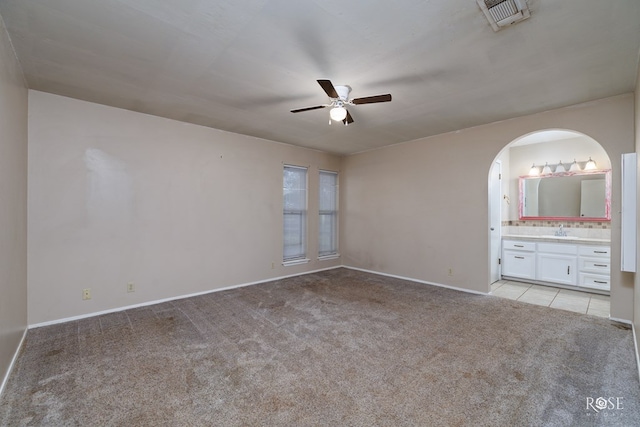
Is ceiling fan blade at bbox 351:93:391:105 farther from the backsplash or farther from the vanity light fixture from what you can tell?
the vanity light fixture

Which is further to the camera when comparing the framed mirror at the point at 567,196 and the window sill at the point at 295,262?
the window sill at the point at 295,262

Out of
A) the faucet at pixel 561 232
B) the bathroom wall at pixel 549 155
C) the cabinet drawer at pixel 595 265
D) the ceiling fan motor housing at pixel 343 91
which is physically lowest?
the cabinet drawer at pixel 595 265

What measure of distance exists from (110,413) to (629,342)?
4373 mm

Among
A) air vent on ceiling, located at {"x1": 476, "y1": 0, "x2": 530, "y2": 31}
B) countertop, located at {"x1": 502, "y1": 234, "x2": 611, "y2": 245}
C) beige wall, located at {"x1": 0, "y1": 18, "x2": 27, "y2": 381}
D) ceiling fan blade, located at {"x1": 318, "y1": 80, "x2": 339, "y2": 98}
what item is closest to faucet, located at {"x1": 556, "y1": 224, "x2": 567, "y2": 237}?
countertop, located at {"x1": 502, "y1": 234, "x2": 611, "y2": 245}

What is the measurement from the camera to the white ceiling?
1836 millimetres

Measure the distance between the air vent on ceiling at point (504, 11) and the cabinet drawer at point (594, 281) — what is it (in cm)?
419

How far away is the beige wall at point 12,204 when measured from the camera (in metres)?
2.00

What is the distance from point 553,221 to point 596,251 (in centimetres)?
100

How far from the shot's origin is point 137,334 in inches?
111

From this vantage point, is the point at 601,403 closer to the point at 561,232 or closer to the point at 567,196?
the point at 561,232

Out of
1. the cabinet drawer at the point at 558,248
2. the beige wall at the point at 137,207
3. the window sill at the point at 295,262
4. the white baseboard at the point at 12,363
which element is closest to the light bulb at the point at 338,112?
the beige wall at the point at 137,207

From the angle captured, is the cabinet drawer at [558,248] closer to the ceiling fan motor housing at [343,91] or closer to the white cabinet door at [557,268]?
the white cabinet door at [557,268]

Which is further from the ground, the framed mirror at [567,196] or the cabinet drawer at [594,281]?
the framed mirror at [567,196]

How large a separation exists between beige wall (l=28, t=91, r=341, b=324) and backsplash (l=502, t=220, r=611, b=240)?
4.64 metres
